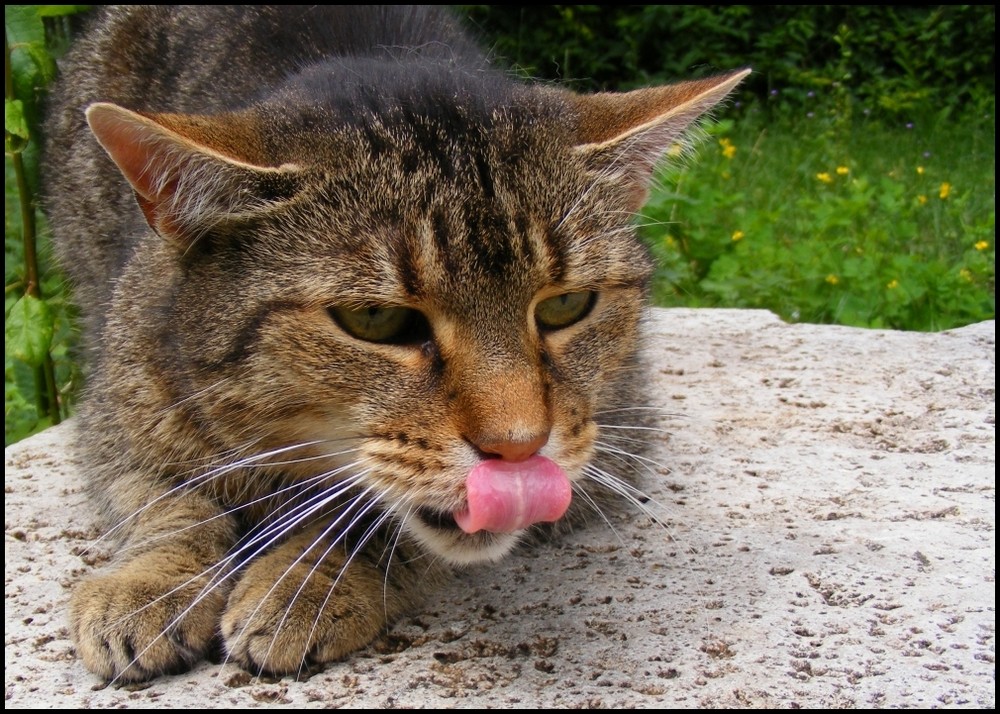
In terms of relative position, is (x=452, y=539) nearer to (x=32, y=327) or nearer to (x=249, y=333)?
(x=249, y=333)

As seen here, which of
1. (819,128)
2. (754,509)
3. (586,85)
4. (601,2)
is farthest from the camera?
(601,2)

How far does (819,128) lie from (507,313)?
769cm

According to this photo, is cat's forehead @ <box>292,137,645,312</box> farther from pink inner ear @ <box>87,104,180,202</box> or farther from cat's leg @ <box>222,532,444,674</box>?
cat's leg @ <box>222,532,444,674</box>

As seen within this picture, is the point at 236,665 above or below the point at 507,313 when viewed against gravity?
below

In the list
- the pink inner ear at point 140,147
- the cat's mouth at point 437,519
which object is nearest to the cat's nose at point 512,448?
the cat's mouth at point 437,519

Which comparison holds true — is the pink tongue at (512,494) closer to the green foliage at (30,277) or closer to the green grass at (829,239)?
the green grass at (829,239)

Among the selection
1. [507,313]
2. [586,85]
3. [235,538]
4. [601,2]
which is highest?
[601,2]

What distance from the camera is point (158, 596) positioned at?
7.99ft

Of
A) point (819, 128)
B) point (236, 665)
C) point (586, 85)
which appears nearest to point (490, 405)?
point (236, 665)

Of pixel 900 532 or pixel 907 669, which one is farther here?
pixel 900 532

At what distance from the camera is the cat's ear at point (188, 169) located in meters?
2.21

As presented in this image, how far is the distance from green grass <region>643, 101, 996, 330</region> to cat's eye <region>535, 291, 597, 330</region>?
72 centimetres

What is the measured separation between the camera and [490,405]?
212 centimetres

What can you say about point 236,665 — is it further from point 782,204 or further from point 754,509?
point 782,204
